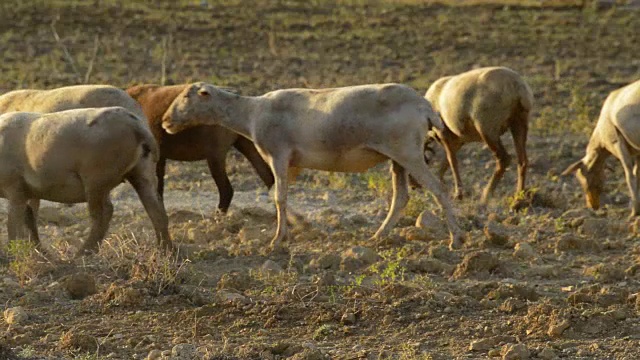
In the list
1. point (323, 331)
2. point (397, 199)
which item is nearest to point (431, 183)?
point (397, 199)

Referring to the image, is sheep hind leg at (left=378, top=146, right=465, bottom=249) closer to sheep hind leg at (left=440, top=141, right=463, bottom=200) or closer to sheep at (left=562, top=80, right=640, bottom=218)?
sheep at (left=562, top=80, right=640, bottom=218)

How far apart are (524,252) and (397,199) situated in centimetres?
150

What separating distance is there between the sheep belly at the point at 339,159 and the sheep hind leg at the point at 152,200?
143 centimetres

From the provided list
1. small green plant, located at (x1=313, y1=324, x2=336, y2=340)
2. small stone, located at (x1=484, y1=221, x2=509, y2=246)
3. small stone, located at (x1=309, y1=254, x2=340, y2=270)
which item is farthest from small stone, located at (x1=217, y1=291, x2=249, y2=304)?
small stone, located at (x1=484, y1=221, x2=509, y2=246)

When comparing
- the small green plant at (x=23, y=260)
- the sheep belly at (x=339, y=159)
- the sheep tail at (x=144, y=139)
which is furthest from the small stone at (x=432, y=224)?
the small green plant at (x=23, y=260)

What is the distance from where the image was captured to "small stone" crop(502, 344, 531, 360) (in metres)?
8.65

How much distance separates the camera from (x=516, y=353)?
8.66m

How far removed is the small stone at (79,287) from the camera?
10.4m

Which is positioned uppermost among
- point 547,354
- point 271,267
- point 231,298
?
point 547,354

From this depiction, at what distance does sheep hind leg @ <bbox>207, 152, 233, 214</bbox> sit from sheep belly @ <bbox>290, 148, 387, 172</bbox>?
174 centimetres

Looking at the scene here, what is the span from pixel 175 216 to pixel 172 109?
143 centimetres

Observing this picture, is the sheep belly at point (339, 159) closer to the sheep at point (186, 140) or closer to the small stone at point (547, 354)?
the sheep at point (186, 140)

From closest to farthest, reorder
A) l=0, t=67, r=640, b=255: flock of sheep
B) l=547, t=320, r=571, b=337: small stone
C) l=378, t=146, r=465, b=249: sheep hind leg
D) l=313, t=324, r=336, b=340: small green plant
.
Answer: l=547, t=320, r=571, b=337: small stone → l=313, t=324, r=336, b=340: small green plant → l=0, t=67, r=640, b=255: flock of sheep → l=378, t=146, r=465, b=249: sheep hind leg

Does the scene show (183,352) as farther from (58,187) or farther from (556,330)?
(58,187)
